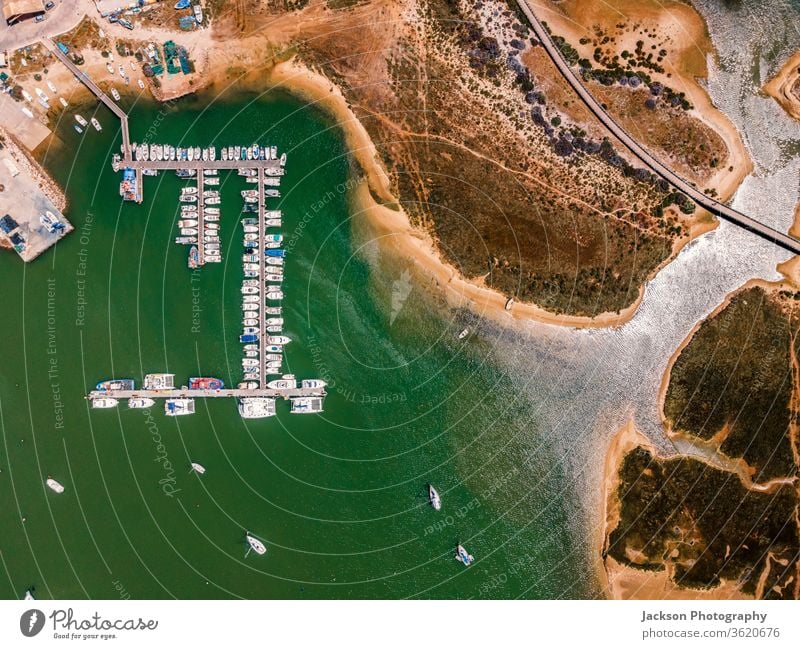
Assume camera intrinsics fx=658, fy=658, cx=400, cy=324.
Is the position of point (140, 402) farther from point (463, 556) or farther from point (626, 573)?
point (626, 573)

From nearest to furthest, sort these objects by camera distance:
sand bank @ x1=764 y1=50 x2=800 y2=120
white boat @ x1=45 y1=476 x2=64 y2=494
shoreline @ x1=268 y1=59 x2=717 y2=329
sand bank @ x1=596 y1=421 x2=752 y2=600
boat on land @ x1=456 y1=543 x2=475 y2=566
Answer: sand bank @ x1=596 y1=421 x2=752 y2=600 → shoreline @ x1=268 y1=59 x2=717 y2=329 → boat on land @ x1=456 y1=543 x2=475 y2=566 → white boat @ x1=45 y1=476 x2=64 y2=494 → sand bank @ x1=764 y1=50 x2=800 y2=120

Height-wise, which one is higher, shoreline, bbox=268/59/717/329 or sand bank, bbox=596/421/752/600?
shoreline, bbox=268/59/717/329

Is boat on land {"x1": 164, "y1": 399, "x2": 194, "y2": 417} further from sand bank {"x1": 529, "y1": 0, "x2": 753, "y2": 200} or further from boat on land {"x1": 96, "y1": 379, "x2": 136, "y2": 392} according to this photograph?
sand bank {"x1": 529, "y1": 0, "x2": 753, "y2": 200}

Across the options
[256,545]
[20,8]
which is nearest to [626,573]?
[256,545]

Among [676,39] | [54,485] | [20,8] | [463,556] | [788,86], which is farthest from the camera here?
[788,86]

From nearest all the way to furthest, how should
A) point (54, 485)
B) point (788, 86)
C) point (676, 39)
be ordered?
point (54, 485) → point (676, 39) → point (788, 86)

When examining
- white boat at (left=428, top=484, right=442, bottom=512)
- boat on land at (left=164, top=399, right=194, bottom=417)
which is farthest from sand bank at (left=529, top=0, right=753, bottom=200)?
boat on land at (left=164, top=399, right=194, bottom=417)

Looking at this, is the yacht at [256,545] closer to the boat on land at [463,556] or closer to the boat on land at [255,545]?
the boat on land at [255,545]
